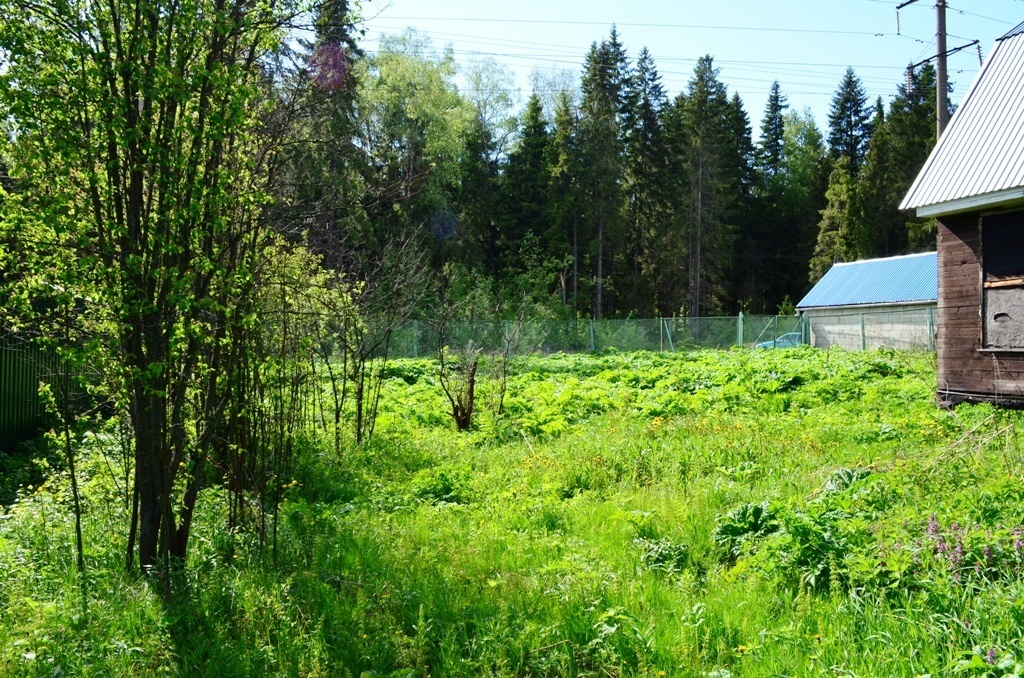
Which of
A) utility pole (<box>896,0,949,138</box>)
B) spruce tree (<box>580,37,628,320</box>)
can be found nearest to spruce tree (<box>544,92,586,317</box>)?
spruce tree (<box>580,37,628,320</box>)

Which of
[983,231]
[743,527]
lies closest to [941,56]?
[983,231]

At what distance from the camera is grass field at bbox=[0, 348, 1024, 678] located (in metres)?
4.14

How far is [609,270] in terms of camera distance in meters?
44.9

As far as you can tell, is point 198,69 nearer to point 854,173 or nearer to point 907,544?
point 907,544

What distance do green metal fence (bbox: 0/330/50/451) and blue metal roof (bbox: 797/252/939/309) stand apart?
85.9 ft

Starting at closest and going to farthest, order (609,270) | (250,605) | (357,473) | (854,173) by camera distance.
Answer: (250,605) < (357,473) < (609,270) < (854,173)

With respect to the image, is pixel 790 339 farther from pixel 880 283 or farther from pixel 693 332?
pixel 693 332

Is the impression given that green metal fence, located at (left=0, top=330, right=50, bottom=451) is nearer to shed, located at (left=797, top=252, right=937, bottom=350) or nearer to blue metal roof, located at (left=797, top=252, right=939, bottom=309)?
shed, located at (left=797, top=252, right=937, bottom=350)

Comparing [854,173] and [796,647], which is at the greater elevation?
[854,173]

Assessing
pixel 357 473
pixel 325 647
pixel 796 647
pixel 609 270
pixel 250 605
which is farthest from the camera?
pixel 609 270

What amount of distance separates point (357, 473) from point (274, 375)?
2.59 metres

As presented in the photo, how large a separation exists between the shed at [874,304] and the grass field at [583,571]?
19.9 metres

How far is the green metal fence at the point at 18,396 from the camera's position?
36.1 feet

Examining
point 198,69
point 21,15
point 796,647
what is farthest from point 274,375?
point 796,647
